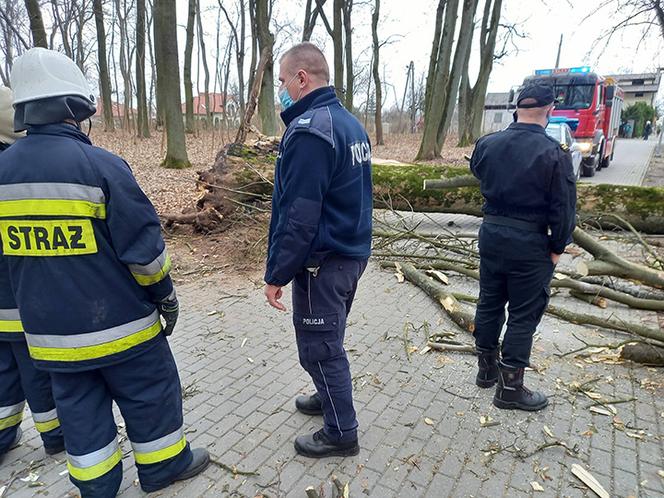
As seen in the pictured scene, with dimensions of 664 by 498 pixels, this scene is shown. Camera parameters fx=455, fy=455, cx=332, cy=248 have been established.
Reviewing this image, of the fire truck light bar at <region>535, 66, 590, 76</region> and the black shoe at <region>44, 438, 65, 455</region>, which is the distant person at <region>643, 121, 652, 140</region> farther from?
the black shoe at <region>44, 438, 65, 455</region>

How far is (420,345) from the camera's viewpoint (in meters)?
4.27

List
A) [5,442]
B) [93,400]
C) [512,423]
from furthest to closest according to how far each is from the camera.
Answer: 1. [512,423]
2. [5,442]
3. [93,400]

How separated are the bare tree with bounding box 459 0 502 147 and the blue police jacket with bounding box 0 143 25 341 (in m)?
23.7

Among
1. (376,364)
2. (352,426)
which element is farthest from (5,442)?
(376,364)

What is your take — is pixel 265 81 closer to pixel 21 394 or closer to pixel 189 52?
pixel 189 52

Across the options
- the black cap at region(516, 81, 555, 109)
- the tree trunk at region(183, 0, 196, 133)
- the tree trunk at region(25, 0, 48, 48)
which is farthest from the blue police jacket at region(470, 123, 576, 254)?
the tree trunk at region(183, 0, 196, 133)

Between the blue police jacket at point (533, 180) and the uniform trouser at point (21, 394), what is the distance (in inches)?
120

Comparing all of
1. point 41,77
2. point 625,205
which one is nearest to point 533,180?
point 41,77

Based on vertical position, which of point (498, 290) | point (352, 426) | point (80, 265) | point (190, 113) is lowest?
point (352, 426)

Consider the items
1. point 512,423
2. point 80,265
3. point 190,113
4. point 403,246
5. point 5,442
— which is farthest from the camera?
point 190,113

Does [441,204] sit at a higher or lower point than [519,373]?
higher

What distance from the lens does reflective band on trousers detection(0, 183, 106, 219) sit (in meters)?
1.98

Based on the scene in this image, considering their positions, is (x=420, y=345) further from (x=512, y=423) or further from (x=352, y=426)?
(x=352, y=426)

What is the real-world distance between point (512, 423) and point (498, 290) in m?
0.92
